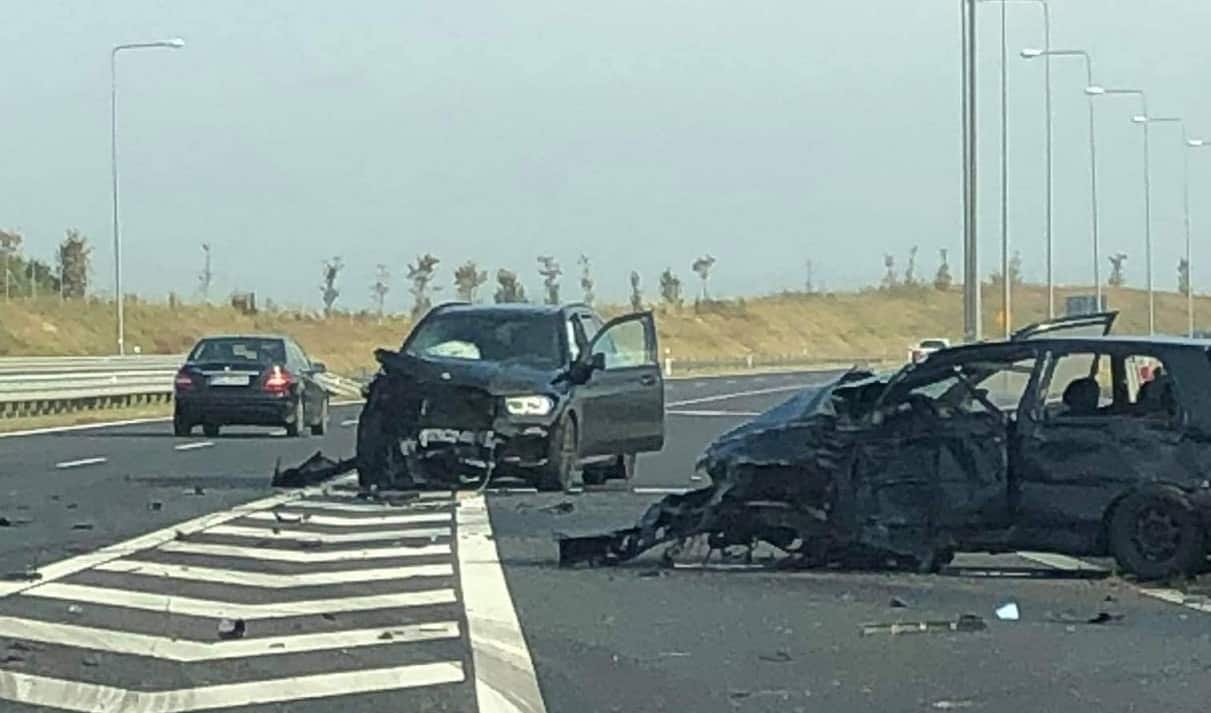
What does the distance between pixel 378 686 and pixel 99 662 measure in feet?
→ 5.03

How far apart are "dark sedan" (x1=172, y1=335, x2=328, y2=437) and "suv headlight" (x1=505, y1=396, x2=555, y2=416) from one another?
1305 centimetres

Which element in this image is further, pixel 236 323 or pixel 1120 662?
pixel 236 323

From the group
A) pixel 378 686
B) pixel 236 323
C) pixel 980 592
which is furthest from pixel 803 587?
pixel 236 323

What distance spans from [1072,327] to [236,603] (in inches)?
228

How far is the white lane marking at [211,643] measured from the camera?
11.3m

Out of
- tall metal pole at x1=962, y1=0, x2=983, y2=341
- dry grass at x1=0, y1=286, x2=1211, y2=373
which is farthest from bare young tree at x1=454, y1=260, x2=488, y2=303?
tall metal pole at x1=962, y1=0, x2=983, y2=341

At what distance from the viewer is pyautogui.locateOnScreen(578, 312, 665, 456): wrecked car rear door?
22672 mm

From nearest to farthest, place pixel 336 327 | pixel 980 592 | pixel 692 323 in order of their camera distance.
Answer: pixel 980 592 → pixel 336 327 → pixel 692 323

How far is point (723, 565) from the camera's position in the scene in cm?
1567

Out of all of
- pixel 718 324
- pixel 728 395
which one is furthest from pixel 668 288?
pixel 728 395

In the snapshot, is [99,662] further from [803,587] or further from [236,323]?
[236,323]

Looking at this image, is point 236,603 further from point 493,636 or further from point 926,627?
point 926,627

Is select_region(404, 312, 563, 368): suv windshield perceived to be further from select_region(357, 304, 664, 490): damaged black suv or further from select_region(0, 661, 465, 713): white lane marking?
select_region(0, 661, 465, 713): white lane marking

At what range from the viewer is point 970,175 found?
36.9m
